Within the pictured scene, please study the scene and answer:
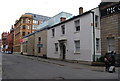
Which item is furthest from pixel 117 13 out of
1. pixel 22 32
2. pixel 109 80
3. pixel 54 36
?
pixel 22 32

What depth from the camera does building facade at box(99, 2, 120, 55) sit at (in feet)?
58.3

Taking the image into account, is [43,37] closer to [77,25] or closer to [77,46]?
[77,25]

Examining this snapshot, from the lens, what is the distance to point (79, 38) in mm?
21438

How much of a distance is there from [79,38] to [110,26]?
457cm

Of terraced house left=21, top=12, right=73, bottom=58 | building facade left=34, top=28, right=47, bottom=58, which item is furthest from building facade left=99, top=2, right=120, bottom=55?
building facade left=34, top=28, right=47, bottom=58

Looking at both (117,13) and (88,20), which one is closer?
(117,13)

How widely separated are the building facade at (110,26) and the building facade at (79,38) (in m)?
0.69

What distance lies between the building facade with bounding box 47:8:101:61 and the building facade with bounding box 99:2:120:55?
0.69 m

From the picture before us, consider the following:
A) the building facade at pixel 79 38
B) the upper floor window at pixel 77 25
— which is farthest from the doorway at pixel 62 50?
the upper floor window at pixel 77 25

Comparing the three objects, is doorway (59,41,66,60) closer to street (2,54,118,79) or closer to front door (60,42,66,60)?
front door (60,42,66,60)

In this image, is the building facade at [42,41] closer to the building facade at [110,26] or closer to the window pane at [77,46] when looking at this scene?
the window pane at [77,46]

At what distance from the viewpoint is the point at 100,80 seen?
30.3 feet

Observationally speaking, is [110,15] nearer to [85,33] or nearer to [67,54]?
[85,33]

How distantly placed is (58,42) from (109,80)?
704 inches
